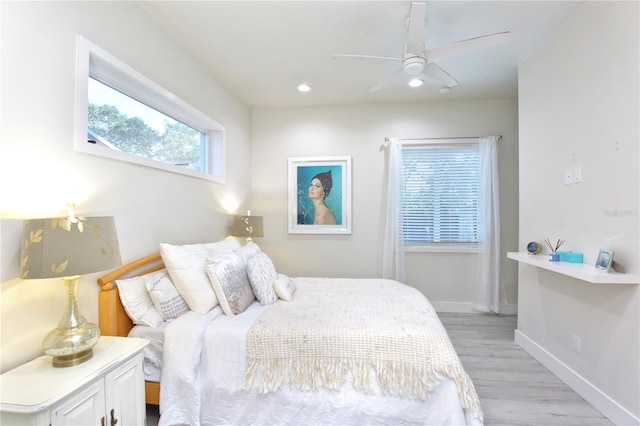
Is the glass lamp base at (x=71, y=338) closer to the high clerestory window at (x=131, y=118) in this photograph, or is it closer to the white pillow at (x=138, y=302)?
the white pillow at (x=138, y=302)

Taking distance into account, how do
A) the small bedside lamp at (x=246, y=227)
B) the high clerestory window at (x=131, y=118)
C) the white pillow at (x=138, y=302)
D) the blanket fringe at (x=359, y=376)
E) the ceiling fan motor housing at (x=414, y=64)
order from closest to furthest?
the blanket fringe at (x=359, y=376), the high clerestory window at (x=131, y=118), the white pillow at (x=138, y=302), the ceiling fan motor housing at (x=414, y=64), the small bedside lamp at (x=246, y=227)

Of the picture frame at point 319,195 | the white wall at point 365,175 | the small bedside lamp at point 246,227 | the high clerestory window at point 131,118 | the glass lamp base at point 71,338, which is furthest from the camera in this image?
the picture frame at point 319,195

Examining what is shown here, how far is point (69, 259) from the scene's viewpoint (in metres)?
1.16

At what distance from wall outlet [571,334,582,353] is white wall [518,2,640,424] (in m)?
0.03

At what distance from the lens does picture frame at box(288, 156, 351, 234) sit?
3959 millimetres

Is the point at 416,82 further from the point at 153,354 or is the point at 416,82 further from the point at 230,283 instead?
the point at 153,354

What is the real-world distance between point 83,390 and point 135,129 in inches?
69.4

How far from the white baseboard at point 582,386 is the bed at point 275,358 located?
109 cm

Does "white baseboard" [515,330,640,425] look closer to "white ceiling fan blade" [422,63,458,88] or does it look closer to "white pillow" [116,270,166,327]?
"white ceiling fan blade" [422,63,458,88]

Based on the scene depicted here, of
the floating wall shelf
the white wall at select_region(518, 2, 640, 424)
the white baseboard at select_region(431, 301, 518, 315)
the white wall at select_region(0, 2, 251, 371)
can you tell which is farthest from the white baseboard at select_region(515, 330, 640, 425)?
the white wall at select_region(0, 2, 251, 371)

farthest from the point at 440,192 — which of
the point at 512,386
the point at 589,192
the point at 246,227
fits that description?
the point at 246,227

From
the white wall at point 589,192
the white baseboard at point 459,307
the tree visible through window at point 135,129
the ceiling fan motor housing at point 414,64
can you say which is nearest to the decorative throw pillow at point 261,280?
the tree visible through window at point 135,129

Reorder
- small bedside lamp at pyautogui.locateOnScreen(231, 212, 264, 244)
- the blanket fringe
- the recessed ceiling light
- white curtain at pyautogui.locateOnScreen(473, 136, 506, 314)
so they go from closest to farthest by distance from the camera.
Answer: the blanket fringe, the recessed ceiling light, small bedside lamp at pyautogui.locateOnScreen(231, 212, 264, 244), white curtain at pyautogui.locateOnScreen(473, 136, 506, 314)

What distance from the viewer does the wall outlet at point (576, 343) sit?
2.12m
